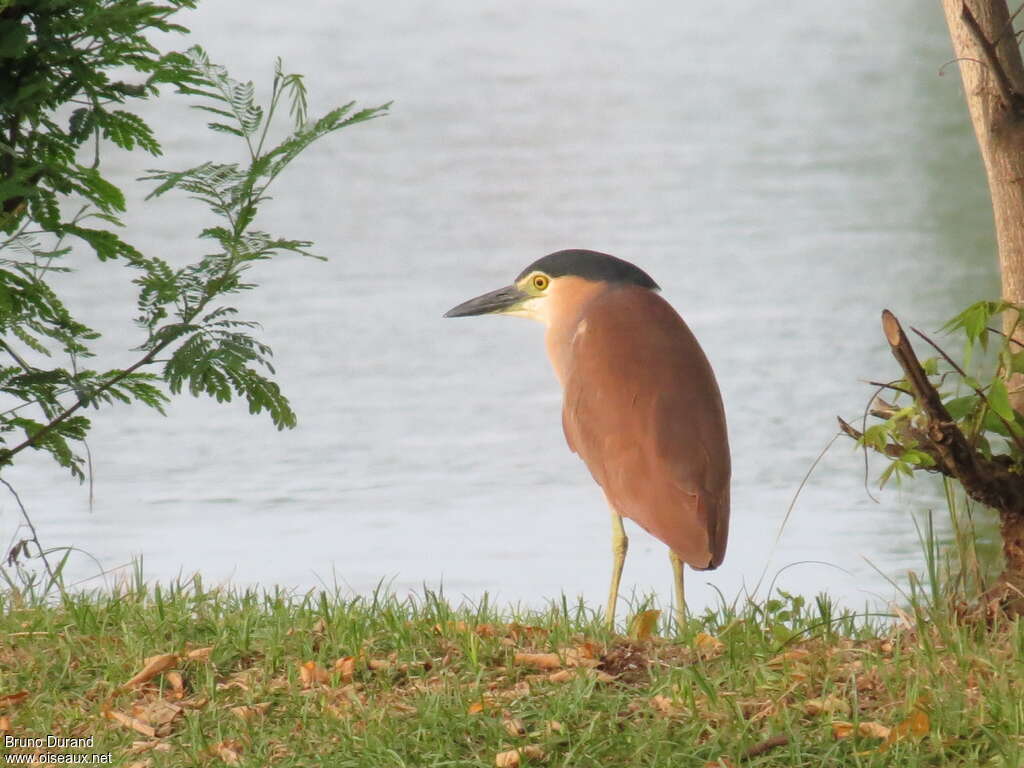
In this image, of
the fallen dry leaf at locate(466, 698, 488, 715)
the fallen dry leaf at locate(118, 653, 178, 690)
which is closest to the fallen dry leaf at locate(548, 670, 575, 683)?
the fallen dry leaf at locate(466, 698, 488, 715)

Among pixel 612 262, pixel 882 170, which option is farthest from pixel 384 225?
pixel 612 262

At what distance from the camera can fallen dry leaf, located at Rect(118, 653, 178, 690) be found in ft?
14.7

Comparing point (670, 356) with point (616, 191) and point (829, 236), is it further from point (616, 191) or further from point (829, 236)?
point (616, 191)

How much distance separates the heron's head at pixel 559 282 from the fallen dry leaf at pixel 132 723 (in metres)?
2.26

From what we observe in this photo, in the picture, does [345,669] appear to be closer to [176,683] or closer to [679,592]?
[176,683]

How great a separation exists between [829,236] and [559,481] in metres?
5.86

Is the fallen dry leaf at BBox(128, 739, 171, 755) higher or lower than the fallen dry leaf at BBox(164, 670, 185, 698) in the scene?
lower

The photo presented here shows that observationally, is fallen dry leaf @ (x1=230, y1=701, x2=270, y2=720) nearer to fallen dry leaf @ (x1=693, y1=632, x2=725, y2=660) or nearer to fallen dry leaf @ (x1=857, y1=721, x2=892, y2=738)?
fallen dry leaf @ (x1=693, y1=632, x2=725, y2=660)

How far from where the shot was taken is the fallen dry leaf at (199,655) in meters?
4.57

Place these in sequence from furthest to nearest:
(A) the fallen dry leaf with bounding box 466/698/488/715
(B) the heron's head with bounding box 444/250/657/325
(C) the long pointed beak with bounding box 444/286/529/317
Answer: (C) the long pointed beak with bounding box 444/286/529/317 < (B) the heron's head with bounding box 444/250/657/325 < (A) the fallen dry leaf with bounding box 466/698/488/715

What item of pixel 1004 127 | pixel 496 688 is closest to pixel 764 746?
pixel 496 688

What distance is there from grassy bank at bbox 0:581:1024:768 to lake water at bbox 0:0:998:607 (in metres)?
0.88

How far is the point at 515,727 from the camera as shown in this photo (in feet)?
13.0

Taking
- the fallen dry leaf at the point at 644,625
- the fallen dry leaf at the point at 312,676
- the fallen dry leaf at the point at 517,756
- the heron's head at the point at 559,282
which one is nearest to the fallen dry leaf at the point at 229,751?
the fallen dry leaf at the point at 312,676
